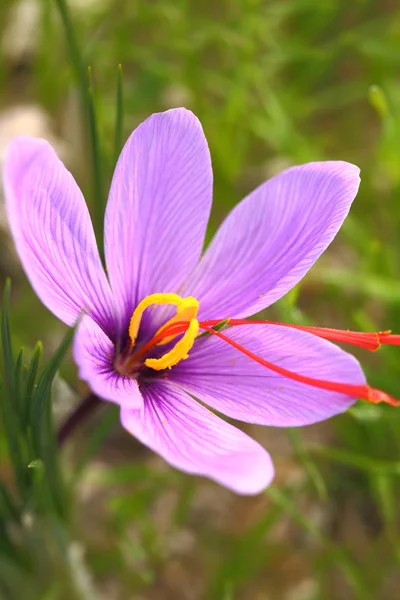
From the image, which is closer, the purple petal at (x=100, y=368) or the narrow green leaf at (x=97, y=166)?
the purple petal at (x=100, y=368)

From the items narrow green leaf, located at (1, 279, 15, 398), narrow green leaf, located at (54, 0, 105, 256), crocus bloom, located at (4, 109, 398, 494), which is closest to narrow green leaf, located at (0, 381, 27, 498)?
narrow green leaf, located at (1, 279, 15, 398)

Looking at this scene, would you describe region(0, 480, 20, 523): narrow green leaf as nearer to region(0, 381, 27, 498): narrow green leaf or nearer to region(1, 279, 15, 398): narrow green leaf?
region(0, 381, 27, 498): narrow green leaf

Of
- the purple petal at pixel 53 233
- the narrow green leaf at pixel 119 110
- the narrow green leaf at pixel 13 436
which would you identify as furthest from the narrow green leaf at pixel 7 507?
the narrow green leaf at pixel 119 110

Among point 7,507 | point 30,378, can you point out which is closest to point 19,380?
point 30,378

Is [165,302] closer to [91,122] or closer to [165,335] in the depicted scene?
[165,335]

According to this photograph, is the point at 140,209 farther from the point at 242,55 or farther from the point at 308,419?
the point at 242,55

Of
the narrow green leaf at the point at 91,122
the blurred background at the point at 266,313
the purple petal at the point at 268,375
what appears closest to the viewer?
the purple petal at the point at 268,375

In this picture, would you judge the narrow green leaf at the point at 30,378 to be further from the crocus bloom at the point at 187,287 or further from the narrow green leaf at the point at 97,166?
the narrow green leaf at the point at 97,166

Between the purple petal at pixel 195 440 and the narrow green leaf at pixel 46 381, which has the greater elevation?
the narrow green leaf at pixel 46 381
